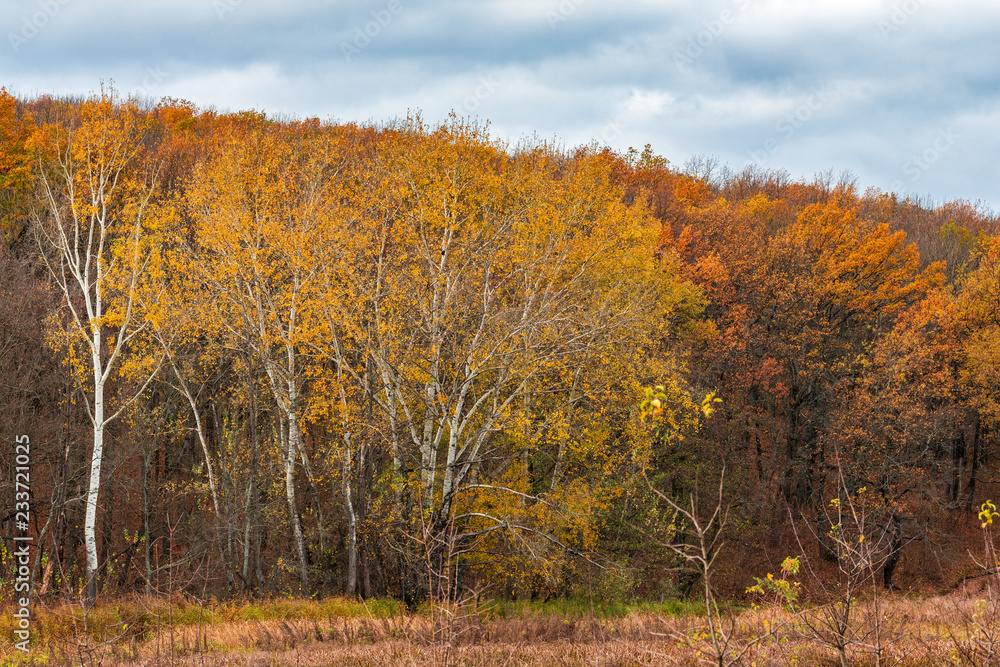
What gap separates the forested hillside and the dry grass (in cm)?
117

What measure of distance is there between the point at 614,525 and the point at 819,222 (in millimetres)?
20025

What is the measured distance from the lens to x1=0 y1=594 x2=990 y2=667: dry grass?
23.3 feet

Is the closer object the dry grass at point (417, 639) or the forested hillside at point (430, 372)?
the dry grass at point (417, 639)

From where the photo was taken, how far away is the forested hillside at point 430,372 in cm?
1547

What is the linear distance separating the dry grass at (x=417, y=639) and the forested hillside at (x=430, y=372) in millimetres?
1170

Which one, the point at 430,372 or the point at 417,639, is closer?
the point at 417,639

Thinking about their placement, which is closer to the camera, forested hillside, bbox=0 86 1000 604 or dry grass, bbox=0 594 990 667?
dry grass, bbox=0 594 990 667

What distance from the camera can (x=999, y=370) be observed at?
27969 millimetres

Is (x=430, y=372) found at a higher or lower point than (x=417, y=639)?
higher

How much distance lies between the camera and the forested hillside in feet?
50.8

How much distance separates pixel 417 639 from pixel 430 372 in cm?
647

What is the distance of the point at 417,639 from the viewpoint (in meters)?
9.38

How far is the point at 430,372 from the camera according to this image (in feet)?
48.8

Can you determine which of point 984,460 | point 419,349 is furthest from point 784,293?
point 419,349
